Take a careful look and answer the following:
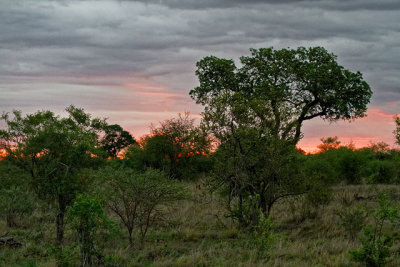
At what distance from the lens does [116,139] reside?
69.7m

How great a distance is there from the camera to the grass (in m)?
12.0

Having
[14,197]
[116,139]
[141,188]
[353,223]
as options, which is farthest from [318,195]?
[116,139]

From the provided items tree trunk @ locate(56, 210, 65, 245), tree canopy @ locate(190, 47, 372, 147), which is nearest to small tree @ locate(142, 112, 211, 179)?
tree canopy @ locate(190, 47, 372, 147)

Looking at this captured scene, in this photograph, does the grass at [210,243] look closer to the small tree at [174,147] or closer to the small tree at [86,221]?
the small tree at [86,221]

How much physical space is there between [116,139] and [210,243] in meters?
56.7

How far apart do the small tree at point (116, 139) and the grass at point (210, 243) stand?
4722 cm

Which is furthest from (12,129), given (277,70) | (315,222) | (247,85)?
(315,222)

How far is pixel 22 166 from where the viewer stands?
24.9m

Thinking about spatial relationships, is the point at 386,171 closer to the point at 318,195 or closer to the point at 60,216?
the point at 318,195

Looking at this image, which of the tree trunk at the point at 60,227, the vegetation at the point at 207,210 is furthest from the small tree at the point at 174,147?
the tree trunk at the point at 60,227

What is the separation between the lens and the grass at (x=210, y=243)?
12016 mm

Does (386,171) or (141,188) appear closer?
(141,188)

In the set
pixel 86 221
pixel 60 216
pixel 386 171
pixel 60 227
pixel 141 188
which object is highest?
pixel 141 188

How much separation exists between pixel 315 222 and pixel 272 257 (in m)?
6.13
